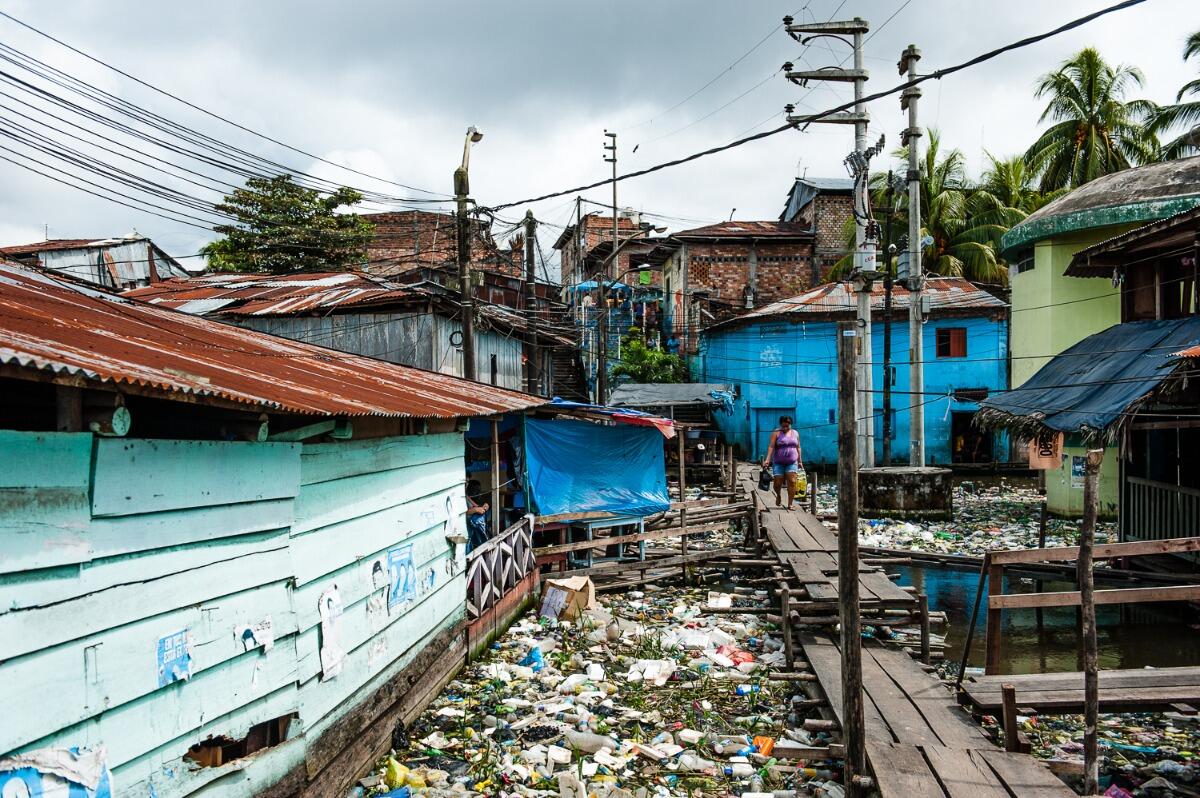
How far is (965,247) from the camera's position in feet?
95.2

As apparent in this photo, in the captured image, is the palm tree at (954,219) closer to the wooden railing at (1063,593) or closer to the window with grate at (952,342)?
the window with grate at (952,342)

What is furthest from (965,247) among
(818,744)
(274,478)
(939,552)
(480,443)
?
(274,478)

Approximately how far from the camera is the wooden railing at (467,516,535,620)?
28.4 ft

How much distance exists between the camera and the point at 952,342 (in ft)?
88.2

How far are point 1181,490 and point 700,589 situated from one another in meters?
7.04

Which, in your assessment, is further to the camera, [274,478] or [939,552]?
[939,552]

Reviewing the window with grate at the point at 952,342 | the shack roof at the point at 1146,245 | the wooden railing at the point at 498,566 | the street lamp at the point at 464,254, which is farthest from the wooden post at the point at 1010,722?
the window with grate at the point at 952,342

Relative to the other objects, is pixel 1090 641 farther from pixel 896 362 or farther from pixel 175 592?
pixel 896 362

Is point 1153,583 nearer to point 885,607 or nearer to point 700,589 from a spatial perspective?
point 885,607

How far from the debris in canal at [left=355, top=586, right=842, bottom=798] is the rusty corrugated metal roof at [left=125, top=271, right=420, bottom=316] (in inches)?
344

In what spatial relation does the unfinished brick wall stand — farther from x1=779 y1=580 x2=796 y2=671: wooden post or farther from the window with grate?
x1=779 y1=580 x2=796 y2=671: wooden post

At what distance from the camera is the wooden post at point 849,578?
4934mm

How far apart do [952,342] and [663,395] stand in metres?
10.1

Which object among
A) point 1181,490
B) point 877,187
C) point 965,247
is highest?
point 877,187
